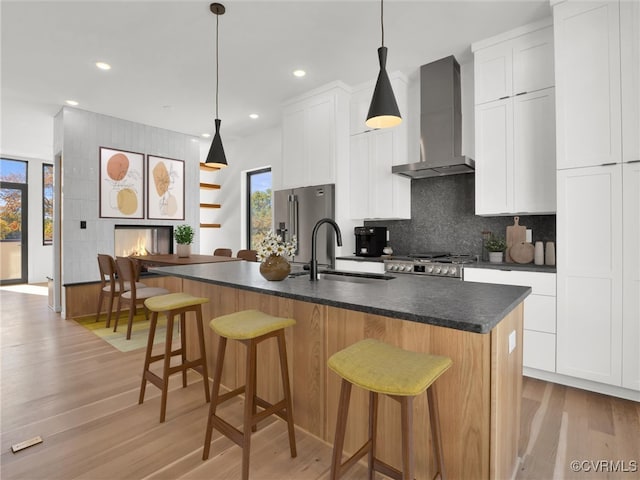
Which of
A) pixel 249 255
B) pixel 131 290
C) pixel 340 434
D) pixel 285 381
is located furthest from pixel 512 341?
pixel 131 290

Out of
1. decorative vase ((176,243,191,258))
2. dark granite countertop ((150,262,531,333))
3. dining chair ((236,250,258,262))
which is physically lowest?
dark granite countertop ((150,262,531,333))

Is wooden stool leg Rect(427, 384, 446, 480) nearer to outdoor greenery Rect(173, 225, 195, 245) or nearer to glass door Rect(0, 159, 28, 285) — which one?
outdoor greenery Rect(173, 225, 195, 245)

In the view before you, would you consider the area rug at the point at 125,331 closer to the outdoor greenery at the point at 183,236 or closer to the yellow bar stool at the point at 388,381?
the outdoor greenery at the point at 183,236

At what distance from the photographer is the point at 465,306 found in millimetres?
1354

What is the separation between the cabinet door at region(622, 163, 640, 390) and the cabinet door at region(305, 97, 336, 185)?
267 cm

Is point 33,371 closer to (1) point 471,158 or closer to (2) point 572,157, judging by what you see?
(1) point 471,158

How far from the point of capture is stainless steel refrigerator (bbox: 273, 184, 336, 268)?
4.09 m

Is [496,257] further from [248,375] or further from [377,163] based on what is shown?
[248,375]

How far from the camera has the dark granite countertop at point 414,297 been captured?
1205mm

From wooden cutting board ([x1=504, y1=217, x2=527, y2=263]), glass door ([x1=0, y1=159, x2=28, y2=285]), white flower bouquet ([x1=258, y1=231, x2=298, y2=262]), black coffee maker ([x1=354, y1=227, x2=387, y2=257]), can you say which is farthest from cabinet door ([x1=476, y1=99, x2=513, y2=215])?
glass door ([x1=0, y1=159, x2=28, y2=285])

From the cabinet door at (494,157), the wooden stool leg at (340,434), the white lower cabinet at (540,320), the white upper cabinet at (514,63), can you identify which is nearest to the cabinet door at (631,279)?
the white lower cabinet at (540,320)

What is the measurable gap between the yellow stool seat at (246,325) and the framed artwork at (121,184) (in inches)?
170

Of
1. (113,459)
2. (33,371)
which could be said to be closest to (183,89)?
(33,371)

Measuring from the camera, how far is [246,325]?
1.70m
